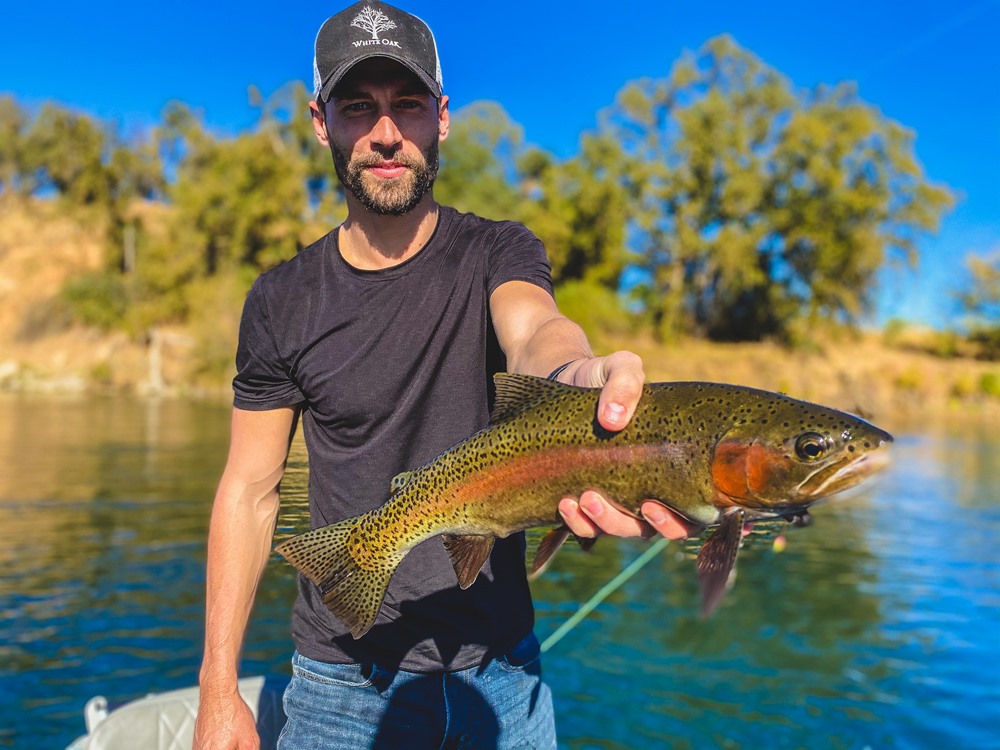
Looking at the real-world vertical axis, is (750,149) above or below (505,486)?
above

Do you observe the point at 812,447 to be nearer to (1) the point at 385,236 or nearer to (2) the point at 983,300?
(1) the point at 385,236

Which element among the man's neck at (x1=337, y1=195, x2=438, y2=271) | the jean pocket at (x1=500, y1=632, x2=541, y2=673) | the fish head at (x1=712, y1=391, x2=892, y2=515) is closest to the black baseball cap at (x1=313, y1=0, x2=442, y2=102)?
the man's neck at (x1=337, y1=195, x2=438, y2=271)

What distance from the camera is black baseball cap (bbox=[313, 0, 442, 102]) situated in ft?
9.75

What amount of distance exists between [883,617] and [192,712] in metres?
8.53

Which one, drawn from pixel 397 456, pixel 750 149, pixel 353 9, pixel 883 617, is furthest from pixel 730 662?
pixel 750 149

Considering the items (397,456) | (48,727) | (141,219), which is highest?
(141,219)

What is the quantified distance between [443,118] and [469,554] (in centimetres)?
164

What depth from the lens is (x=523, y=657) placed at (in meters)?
3.13

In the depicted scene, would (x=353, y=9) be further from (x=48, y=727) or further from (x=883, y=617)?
(x=883, y=617)

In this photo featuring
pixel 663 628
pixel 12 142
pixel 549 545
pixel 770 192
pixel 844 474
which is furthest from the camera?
pixel 12 142

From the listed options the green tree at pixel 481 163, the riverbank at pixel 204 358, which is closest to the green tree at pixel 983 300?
the riverbank at pixel 204 358

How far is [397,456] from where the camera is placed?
10.1ft

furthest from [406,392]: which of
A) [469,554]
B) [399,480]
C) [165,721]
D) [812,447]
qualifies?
[165,721]

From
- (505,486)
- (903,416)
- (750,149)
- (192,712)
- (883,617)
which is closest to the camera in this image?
(505,486)
